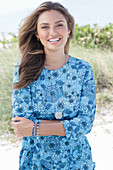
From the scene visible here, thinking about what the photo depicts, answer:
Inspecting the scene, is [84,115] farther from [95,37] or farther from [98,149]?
[95,37]

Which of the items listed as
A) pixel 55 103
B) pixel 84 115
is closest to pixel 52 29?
pixel 55 103

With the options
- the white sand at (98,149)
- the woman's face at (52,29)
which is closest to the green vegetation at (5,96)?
the white sand at (98,149)

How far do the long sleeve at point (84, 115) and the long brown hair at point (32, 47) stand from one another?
0.32m

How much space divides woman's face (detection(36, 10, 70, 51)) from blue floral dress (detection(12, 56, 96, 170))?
0.24 meters

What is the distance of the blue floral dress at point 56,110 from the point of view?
160 cm

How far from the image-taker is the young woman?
5.19ft

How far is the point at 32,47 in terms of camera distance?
1824mm

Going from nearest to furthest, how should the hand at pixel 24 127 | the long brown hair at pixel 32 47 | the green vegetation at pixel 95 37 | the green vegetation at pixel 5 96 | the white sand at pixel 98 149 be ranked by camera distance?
the hand at pixel 24 127, the long brown hair at pixel 32 47, the white sand at pixel 98 149, the green vegetation at pixel 5 96, the green vegetation at pixel 95 37

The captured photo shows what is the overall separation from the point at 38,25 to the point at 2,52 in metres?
5.00

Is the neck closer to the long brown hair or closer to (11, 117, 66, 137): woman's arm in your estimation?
the long brown hair

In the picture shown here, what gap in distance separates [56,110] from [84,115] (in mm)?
179

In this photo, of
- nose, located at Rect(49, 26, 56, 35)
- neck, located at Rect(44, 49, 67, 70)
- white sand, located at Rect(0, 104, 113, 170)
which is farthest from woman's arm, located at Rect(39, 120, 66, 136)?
white sand, located at Rect(0, 104, 113, 170)

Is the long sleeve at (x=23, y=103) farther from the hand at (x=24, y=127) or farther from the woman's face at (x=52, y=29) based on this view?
the woman's face at (x=52, y=29)

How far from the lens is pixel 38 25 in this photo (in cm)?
167
